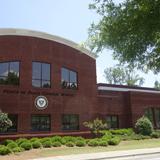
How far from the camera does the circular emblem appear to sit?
112 feet

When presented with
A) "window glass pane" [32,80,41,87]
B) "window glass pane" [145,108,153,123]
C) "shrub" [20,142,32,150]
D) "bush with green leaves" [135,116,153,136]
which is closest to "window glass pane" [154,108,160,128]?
"window glass pane" [145,108,153,123]

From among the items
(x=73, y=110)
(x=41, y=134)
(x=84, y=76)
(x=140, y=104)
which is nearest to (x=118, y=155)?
(x=41, y=134)

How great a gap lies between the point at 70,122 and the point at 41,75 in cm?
608

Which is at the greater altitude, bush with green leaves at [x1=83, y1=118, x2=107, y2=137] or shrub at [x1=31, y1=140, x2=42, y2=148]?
bush with green leaves at [x1=83, y1=118, x2=107, y2=137]

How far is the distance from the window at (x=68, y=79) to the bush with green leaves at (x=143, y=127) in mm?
8989

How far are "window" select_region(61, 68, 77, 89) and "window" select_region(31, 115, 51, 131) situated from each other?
4.25 m

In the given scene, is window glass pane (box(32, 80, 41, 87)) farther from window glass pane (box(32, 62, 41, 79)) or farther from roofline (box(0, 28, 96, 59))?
roofline (box(0, 28, 96, 59))

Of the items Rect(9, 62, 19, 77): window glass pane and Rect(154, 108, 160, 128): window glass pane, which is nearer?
A: Rect(9, 62, 19, 77): window glass pane

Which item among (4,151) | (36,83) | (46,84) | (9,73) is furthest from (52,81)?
(4,151)

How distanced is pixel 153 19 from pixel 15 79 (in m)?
26.0

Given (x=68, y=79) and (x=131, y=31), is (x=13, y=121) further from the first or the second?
(x=131, y=31)

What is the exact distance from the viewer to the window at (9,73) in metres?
33.0

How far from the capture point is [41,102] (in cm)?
3447

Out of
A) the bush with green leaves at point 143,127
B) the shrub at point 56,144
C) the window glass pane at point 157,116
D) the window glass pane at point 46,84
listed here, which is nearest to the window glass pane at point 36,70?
the window glass pane at point 46,84
